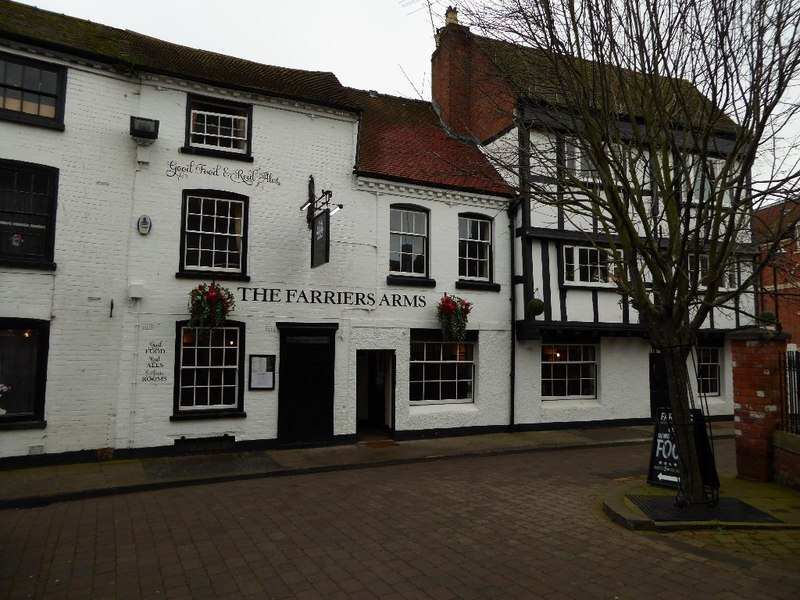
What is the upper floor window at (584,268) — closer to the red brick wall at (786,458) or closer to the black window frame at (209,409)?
the red brick wall at (786,458)

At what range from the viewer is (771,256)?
6.52m

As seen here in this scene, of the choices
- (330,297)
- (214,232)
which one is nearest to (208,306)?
(214,232)

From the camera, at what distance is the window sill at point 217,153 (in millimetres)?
11406

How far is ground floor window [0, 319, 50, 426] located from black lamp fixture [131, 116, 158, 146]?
4.12 metres

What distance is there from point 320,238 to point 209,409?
436 centimetres

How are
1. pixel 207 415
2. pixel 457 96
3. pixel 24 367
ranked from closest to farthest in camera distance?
pixel 24 367
pixel 207 415
pixel 457 96

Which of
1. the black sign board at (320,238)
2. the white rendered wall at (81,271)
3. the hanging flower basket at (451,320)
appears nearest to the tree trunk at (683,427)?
the hanging flower basket at (451,320)

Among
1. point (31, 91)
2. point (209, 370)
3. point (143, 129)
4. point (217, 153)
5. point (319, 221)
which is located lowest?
point (209, 370)

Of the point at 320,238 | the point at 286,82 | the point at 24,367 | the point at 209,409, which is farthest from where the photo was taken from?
the point at 286,82

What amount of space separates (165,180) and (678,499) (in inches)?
435

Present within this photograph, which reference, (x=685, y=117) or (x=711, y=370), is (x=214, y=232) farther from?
(x=711, y=370)

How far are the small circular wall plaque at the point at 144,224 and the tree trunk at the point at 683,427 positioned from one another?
389 inches

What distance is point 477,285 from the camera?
14.1m

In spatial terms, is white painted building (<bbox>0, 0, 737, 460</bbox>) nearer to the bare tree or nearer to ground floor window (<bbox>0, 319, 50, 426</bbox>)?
ground floor window (<bbox>0, 319, 50, 426</bbox>)
